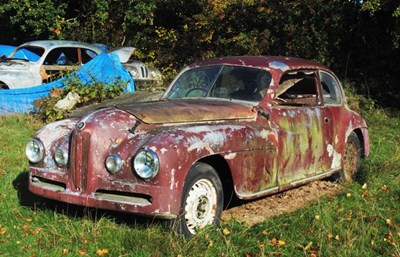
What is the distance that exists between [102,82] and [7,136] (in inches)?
103

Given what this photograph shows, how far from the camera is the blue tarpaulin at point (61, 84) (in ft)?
36.5

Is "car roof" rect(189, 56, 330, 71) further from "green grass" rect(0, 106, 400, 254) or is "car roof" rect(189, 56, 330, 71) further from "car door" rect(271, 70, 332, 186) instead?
"green grass" rect(0, 106, 400, 254)

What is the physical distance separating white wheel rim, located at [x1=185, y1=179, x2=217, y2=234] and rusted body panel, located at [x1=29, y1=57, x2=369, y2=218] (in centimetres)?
24

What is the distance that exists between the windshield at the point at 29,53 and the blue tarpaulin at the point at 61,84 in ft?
6.62

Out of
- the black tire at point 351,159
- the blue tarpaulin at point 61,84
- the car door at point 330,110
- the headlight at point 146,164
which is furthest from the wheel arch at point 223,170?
the blue tarpaulin at point 61,84

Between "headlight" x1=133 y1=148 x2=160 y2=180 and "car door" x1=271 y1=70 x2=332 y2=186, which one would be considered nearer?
"headlight" x1=133 y1=148 x2=160 y2=180

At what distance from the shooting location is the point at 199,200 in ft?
14.8

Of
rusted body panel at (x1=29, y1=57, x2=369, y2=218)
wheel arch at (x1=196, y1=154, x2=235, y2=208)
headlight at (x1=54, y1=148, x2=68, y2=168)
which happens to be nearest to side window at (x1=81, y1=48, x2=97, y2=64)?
rusted body panel at (x1=29, y1=57, x2=369, y2=218)

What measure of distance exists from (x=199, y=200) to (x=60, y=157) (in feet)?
4.53

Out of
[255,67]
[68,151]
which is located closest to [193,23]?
[255,67]

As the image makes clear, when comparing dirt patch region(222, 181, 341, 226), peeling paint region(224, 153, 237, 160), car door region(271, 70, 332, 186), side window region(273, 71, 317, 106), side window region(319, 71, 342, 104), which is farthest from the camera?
side window region(319, 71, 342, 104)

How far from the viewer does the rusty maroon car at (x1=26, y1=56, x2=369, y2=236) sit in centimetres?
424

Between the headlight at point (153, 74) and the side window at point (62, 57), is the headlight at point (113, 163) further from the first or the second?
the headlight at point (153, 74)

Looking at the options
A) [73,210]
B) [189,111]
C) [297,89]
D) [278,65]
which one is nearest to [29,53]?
[297,89]
